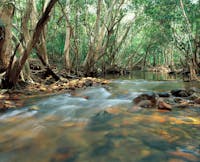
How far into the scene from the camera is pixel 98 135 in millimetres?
3205

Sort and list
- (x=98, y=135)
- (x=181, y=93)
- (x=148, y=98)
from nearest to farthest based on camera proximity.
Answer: (x=98, y=135), (x=148, y=98), (x=181, y=93)

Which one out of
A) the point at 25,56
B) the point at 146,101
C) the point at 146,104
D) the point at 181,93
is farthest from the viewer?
the point at 181,93

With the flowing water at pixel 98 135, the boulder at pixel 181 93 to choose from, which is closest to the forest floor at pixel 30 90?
the flowing water at pixel 98 135

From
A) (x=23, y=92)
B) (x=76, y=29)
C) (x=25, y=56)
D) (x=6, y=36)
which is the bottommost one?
(x=23, y=92)

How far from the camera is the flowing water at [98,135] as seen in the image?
2.51 meters

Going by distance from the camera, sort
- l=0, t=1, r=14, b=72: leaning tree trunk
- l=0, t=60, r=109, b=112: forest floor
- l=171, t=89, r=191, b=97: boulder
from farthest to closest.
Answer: l=0, t=1, r=14, b=72: leaning tree trunk
l=171, t=89, r=191, b=97: boulder
l=0, t=60, r=109, b=112: forest floor

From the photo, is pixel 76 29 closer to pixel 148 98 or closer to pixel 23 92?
pixel 23 92

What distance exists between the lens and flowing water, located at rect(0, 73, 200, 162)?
2508 millimetres

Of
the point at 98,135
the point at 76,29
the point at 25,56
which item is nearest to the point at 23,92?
the point at 25,56

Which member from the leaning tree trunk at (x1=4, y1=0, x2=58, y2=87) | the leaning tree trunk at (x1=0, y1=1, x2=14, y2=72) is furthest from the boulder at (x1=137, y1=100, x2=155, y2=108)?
the leaning tree trunk at (x1=0, y1=1, x2=14, y2=72)

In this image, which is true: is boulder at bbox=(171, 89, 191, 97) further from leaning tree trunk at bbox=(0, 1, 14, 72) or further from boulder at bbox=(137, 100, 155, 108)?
leaning tree trunk at bbox=(0, 1, 14, 72)

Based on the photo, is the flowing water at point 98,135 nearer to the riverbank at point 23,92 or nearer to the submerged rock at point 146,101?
the submerged rock at point 146,101

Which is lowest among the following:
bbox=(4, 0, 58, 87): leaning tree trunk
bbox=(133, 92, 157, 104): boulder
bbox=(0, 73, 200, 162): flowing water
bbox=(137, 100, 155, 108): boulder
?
bbox=(0, 73, 200, 162): flowing water

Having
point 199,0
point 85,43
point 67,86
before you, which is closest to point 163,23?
point 199,0
